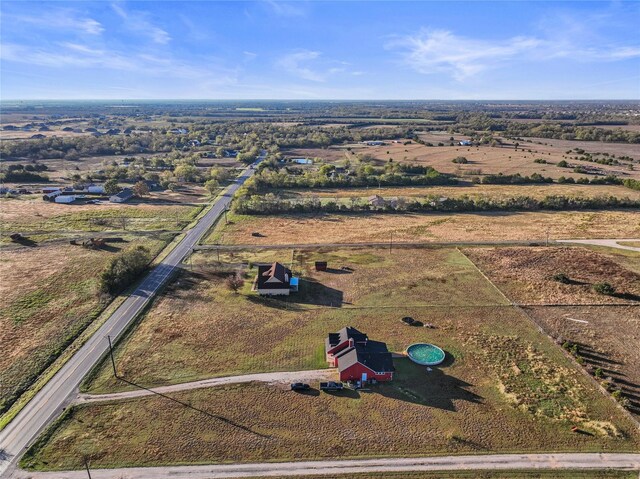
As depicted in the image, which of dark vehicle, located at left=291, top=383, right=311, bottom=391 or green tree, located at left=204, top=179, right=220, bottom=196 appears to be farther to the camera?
green tree, located at left=204, top=179, right=220, bottom=196

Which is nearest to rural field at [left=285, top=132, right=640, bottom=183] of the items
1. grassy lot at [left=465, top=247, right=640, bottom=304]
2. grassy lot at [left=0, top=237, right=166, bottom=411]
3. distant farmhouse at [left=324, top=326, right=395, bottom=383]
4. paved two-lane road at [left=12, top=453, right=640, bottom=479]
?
grassy lot at [left=465, top=247, right=640, bottom=304]

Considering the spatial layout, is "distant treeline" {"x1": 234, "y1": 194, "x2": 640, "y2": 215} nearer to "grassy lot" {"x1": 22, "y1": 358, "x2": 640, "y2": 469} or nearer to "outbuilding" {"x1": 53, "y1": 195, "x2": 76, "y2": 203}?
"outbuilding" {"x1": 53, "y1": 195, "x2": 76, "y2": 203}

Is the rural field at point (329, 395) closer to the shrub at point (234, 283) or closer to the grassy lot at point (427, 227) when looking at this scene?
the shrub at point (234, 283)

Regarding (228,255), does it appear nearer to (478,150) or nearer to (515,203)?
(515,203)

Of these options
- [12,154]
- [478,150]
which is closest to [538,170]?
[478,150]

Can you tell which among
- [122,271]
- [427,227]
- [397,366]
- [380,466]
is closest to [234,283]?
[122,271]

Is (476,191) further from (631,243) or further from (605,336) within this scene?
(605,336)
